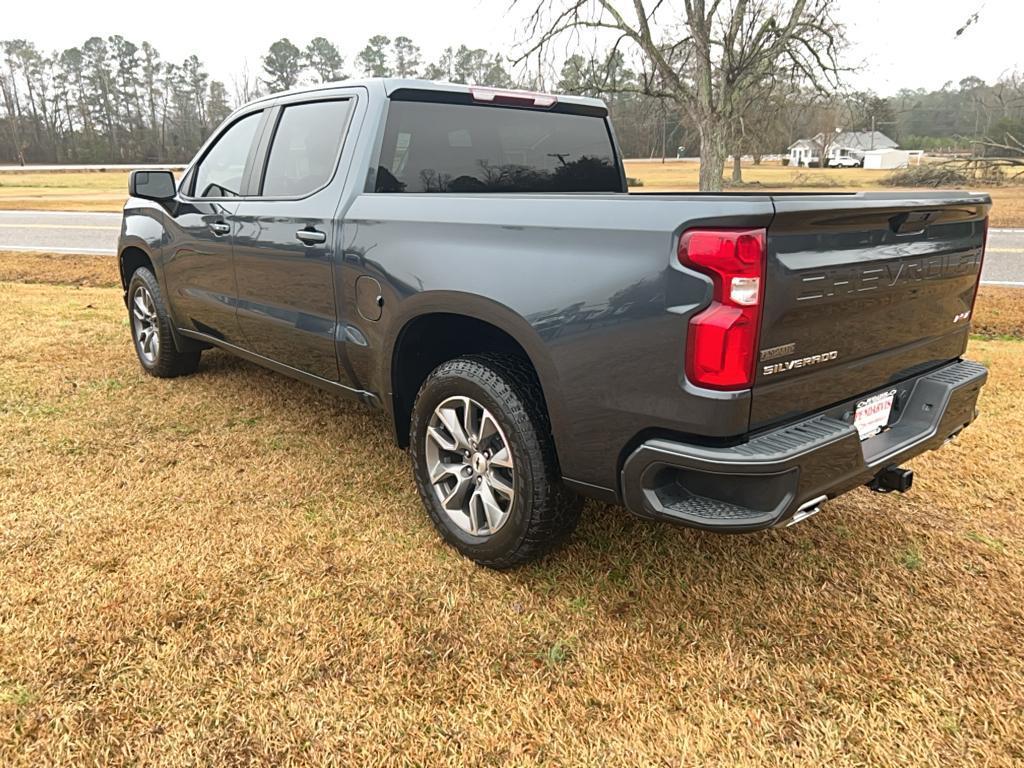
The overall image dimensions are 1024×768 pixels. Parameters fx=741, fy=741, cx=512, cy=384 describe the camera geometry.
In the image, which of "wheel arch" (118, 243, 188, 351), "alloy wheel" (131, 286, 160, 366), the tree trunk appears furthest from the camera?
the tree trunk

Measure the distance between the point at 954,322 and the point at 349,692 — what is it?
2569mm

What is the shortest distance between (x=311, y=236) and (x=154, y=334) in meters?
2.58

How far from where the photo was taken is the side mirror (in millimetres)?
4633

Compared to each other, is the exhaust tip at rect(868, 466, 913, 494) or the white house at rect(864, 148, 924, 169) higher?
the white house at rect(864, 148, 924, 169)

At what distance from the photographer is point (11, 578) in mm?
2848

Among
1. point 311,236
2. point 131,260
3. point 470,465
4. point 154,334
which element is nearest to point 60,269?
point 131,260

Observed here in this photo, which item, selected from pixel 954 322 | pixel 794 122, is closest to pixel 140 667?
pixel 954 322

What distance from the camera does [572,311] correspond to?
7.75 ft

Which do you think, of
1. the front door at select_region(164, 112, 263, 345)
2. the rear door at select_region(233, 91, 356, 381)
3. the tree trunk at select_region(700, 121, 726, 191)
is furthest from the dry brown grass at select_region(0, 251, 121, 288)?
the tree trunk at select_region(700, 121, 726, 191)

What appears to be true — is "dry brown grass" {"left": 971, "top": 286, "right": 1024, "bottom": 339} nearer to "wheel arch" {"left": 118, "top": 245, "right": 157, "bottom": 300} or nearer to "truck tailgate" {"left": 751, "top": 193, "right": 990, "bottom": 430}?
"truck tailgate" {"left": 751, "top": 193, "right": 990, "bottom": 430}

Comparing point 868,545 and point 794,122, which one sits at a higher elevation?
point 794,122

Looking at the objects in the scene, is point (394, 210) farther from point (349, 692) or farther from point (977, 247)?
point (977, 247)

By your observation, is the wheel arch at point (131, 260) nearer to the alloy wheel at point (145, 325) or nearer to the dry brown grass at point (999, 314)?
the alloy wheel at point (145, 325)

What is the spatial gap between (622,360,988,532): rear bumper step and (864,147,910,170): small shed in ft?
261
